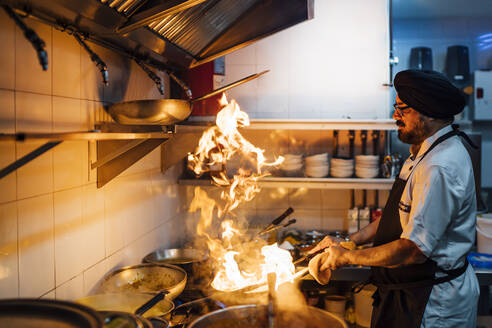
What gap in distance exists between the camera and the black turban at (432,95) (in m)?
1.92

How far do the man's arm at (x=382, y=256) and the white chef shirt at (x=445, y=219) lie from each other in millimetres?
45

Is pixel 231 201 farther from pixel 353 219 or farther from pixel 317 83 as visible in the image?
pixel 317 83

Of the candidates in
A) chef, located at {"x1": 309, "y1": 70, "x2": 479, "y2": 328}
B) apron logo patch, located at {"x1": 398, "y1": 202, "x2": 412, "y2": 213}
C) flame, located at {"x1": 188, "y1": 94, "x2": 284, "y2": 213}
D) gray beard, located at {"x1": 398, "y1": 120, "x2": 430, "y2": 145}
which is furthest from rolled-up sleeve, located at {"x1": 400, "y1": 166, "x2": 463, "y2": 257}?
flame, located at {"x1": 188, "y1": 94, "x2": 284, "y2": 213}

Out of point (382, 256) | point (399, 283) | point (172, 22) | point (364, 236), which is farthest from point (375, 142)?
point (172, 22)

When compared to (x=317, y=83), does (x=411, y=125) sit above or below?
below

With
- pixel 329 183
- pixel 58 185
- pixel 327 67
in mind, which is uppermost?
pixel 327 67

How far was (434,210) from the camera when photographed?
1.76 meters

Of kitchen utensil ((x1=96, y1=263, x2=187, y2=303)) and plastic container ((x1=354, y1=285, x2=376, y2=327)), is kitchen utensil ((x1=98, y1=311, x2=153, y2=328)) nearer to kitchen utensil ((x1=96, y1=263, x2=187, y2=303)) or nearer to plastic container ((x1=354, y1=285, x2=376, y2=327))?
kitchen utensil ((x1=96, y1=263, x2=187, y2=303))

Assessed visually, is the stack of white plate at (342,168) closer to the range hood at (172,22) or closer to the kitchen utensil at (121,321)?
the range hood at (172,22)

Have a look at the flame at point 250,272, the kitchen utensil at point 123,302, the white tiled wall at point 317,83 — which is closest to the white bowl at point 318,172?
the white tiled wall at point 317,83

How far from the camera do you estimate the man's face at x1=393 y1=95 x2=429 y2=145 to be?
6.65ft

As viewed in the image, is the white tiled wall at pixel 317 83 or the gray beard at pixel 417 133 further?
the white tiled wall at pixel 317 83

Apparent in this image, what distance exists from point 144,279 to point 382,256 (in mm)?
1241

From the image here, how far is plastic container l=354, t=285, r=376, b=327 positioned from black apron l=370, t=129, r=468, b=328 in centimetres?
70
